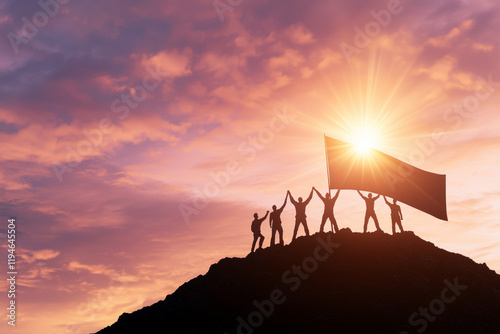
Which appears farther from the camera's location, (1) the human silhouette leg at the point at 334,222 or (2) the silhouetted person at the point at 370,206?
(2) the silhouetted person at the point at 370,206

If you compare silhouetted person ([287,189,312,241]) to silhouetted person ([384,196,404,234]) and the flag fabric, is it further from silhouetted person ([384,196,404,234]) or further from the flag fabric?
silhouetted person ([384,196,404,234])

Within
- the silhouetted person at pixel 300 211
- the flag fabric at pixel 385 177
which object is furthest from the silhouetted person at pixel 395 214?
the silhouetted person at pixel 300 211

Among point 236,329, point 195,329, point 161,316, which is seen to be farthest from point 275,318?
point 161,316

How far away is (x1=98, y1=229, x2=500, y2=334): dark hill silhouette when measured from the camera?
918 inches

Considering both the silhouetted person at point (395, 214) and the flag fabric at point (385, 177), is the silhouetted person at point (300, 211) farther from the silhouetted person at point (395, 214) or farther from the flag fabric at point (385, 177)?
the silhouetted person at point (395, 214)

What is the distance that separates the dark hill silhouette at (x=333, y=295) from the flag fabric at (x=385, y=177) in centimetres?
303

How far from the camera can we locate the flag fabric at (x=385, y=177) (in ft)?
95.8

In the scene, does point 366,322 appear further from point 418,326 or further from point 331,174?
point 331,174

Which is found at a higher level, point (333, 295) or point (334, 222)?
point (334, 222)

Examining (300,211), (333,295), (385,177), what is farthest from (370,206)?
(333,295)

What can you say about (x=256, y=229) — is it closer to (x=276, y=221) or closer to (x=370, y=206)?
(x=276, y=221)

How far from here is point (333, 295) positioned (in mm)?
24844

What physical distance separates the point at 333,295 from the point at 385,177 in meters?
9.18

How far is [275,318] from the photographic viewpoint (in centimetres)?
2352
